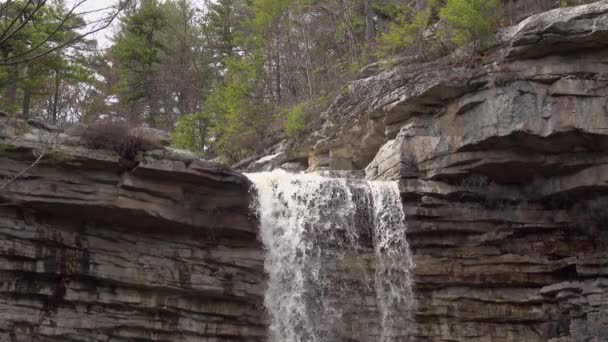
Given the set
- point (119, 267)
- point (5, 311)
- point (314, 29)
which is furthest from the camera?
point (314, 29)

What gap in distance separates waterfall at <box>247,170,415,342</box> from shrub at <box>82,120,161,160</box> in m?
3.11

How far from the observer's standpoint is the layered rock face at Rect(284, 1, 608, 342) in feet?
53.7

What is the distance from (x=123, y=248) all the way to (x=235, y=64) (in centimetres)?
1322

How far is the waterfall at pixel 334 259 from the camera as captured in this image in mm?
16328

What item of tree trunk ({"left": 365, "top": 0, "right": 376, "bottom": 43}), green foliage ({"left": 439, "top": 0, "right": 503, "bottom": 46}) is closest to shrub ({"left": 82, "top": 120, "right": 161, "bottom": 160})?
green foliage ({"left": 439, "top": 0, "right": 503, "bottom": 46})

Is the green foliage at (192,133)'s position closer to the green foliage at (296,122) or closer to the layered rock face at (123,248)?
the green foliage at (296,122)

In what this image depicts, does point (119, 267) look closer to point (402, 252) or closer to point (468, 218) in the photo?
point (402, 252)

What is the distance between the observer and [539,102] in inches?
655

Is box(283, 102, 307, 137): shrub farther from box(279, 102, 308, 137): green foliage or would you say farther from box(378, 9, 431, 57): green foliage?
box(378, 9, 431, 57): green foliage

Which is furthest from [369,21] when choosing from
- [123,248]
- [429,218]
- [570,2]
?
[123,248]

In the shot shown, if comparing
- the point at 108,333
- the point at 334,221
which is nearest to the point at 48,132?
the point at 108,333

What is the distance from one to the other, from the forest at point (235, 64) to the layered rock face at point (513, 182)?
11.6ft

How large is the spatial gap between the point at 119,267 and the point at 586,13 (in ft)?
40.0

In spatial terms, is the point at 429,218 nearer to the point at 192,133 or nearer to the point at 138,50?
the point at 192,133
